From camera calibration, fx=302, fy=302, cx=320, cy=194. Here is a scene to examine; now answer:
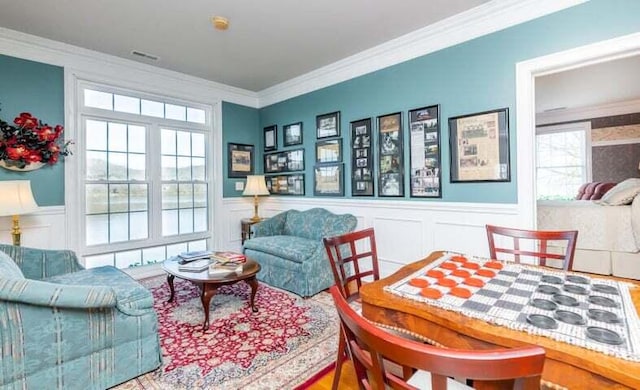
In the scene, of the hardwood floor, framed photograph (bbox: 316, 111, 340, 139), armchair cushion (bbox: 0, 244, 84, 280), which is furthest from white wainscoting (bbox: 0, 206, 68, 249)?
the hardwood floor

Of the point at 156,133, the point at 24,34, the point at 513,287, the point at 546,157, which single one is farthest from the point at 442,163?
the point at 546,157

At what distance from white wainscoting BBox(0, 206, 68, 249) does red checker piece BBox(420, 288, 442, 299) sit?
13.0 feet

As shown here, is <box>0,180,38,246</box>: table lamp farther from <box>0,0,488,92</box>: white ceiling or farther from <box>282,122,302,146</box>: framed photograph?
<box>282,122,302,146</box>: framed photograph

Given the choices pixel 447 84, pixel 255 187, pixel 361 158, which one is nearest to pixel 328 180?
pixel 361 158

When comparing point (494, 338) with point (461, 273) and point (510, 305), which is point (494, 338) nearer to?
point (510, 305)

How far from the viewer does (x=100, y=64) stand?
3631 millimetres

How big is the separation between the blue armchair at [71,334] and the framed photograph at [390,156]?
2.57m

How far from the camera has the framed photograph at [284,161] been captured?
4.54m

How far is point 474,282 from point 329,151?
3.00 metres

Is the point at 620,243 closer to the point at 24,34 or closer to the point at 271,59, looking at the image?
the point at 271,59

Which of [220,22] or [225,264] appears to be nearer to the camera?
[225,264]

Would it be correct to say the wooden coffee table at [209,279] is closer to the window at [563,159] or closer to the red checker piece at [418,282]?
the red checker piece at [418,282]

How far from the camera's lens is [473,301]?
1138 mm

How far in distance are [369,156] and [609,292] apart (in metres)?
2.68
